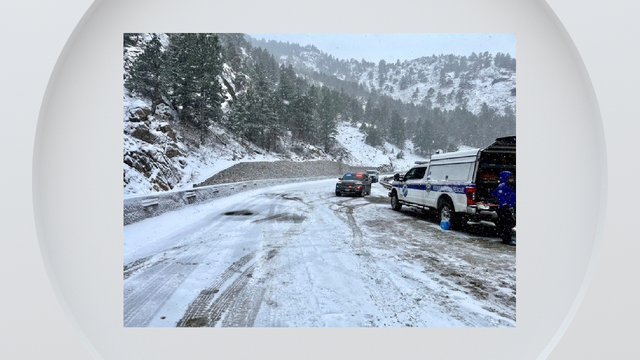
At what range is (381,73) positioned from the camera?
4.91 m

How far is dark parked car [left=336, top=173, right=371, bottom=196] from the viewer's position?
8016 millimetres

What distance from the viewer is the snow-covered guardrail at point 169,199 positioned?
3.99 metres

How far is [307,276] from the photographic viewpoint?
12.0 feet

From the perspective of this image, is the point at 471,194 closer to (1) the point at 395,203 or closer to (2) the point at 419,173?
(2) the point at 419,173

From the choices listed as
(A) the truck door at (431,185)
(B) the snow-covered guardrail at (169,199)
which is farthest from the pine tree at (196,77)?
(A) the truck door at (431,185)

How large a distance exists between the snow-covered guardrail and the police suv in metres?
3.61

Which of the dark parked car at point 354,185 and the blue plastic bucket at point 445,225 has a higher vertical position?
the dark parked car at point 354,185

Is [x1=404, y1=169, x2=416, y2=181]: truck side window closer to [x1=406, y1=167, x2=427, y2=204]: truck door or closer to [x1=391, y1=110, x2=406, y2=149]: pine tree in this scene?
[x1=406, y1=167, x2=427, y2=204]: truck door
